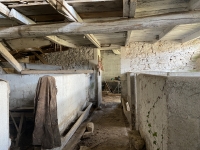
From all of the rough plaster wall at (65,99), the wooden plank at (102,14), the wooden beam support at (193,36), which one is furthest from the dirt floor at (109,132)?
the wooden beam support at (193,36)

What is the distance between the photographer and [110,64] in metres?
10.7

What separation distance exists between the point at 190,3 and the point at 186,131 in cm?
223

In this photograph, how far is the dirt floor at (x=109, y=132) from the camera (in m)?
3.19

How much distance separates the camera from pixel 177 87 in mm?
1130

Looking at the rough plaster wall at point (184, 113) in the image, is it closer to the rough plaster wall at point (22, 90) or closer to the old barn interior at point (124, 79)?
the old barn interior at point (124, 79)

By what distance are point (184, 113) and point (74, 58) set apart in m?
5.69

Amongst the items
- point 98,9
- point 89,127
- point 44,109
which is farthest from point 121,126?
point 98,9

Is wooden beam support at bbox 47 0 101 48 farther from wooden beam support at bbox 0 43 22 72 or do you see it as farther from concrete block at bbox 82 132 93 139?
concrete block at bbox 82 132 93 139

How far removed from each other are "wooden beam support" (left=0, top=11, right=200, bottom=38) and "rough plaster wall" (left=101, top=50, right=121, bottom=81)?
25.8 ft

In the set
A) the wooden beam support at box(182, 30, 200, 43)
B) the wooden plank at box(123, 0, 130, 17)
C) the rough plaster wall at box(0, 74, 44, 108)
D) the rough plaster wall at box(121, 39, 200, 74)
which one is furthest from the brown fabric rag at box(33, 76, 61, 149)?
the wooden beam support at box(182, 30, 200, 43)

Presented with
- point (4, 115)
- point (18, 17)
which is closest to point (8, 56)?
point (18, 17)

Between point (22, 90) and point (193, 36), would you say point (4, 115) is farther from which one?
point (193, 36)

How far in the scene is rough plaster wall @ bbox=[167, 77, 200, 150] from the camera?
3.55 ft

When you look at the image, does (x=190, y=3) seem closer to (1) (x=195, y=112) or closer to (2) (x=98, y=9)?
(2) (x=98, y=9)
